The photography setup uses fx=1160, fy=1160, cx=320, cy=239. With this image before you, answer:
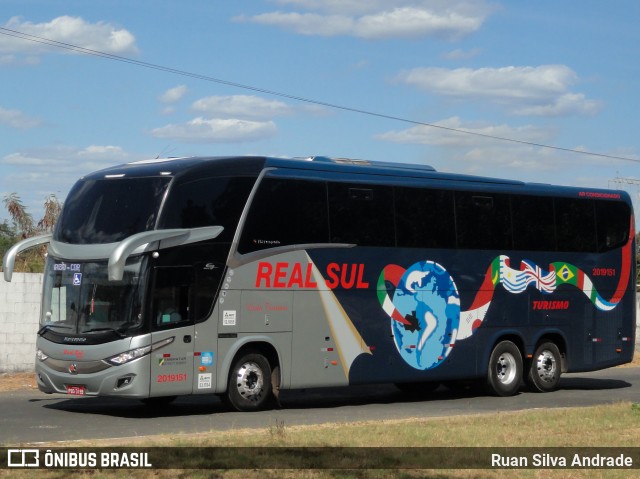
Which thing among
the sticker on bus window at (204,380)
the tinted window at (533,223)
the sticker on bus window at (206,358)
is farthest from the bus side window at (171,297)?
the tinted window at (533,223)

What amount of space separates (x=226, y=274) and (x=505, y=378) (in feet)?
24.0

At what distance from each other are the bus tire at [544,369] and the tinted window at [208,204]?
8191 millimetres

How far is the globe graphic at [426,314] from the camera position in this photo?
21.1 meters

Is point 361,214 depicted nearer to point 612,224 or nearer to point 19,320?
point 612,224

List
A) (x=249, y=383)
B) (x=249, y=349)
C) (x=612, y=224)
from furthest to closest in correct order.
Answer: (x=612, y=224)
(x=249, y=349)
(x=249, y=383)

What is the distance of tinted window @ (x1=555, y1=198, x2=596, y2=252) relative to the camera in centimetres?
2392

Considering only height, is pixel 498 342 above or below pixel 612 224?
below

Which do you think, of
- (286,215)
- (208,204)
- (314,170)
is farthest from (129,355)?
(314,170)

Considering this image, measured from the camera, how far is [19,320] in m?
23.9

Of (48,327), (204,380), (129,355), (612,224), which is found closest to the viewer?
(129,355)

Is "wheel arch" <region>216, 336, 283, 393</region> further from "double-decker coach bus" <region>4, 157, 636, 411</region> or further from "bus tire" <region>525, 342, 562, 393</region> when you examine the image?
"bus tire" <region>525, 342, 562, 393</region>

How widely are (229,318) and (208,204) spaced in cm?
186

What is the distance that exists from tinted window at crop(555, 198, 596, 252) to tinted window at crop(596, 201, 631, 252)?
8.7 inches

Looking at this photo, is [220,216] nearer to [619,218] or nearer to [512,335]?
[512,335]
